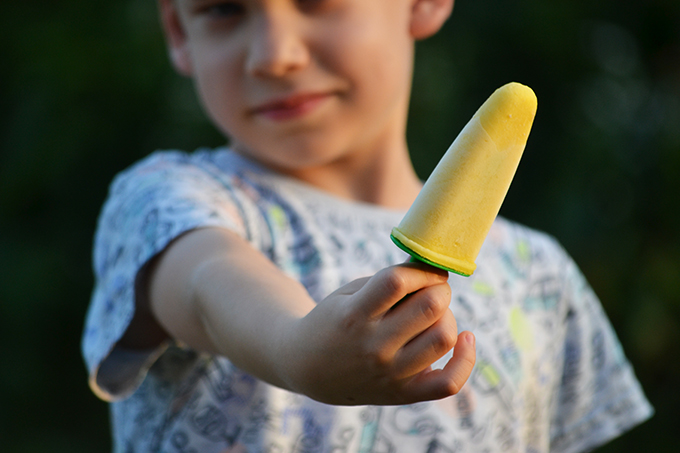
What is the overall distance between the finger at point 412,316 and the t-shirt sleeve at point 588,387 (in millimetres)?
619

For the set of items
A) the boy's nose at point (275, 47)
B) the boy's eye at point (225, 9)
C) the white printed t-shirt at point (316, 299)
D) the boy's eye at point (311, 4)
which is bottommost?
the white printed t-shirt at point (316, 299)

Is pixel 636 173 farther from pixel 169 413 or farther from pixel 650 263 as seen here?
pixel 169 413

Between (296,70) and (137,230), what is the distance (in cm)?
24

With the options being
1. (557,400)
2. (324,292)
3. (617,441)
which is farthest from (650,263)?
(324,292)

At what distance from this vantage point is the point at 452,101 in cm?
166

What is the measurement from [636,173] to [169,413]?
4.17 feet

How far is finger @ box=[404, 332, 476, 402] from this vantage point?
46 centimetres

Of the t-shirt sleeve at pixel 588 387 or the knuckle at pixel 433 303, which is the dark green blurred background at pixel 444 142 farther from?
the knuckle at pixel 433 303

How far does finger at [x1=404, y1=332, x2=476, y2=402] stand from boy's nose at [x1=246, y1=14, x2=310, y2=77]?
41 cm

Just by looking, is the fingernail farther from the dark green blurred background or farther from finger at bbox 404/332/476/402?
the dark green blurred background

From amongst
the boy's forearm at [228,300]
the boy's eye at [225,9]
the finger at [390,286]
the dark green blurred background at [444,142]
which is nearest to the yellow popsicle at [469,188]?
the finger at [390,286]

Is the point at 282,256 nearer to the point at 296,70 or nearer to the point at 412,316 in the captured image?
the point at 296,70

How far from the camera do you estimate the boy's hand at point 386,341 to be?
0.45 metres

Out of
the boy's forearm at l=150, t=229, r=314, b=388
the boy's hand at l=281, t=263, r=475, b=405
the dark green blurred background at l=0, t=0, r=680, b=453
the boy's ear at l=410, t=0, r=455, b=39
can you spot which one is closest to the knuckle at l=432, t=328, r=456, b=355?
the boy's hand at l=281, t=263, r=475, b=405
